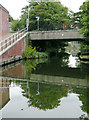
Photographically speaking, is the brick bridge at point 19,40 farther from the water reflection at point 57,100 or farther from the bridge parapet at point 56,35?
the water reflection at point 57,100

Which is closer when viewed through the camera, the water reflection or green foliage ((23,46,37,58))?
the water reflection

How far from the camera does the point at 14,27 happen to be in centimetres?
5338

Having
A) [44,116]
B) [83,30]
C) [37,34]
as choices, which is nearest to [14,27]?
[37,34]

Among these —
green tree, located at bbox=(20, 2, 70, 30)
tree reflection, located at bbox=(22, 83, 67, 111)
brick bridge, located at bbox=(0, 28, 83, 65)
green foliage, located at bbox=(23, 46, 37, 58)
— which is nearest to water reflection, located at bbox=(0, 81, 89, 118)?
tree reflection, located at bbox=(22, 83, 67, 111)

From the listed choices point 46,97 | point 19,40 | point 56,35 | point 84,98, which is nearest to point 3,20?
point 19,40

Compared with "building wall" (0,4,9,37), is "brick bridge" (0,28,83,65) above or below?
below

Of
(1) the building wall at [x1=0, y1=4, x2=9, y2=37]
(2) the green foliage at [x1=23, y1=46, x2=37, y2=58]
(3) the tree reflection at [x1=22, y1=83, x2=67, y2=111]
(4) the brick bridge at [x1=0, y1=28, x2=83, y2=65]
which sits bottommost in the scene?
(2) the green foliage at [x1=23, y1=46, x2=37, y2=58]

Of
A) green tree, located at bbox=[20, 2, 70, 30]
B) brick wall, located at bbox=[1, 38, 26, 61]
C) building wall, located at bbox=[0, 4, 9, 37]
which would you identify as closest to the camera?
brick wall, located at bbox=[1, 38, 26, 61]

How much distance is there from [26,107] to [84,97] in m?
2.47

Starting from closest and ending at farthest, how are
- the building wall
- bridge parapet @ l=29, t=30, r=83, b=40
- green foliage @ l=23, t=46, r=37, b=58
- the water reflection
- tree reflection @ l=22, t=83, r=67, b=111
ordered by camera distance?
the water reflection < tree reflection @ l=22, t=83, r=67, b=111 < green foliage @ l=23, t=46, r=37, b=58 < bridge parapet @ l=29, t=30, r=83, b=40 < the building wall

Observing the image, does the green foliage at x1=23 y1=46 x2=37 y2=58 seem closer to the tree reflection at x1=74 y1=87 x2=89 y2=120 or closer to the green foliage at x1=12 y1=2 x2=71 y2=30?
the green foliage at x1=12 y1=2 x2=71 y2=30

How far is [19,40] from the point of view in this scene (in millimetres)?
29688

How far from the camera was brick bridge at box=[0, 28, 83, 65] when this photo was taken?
23.6m

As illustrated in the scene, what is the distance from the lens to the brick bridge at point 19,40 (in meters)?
23.6
